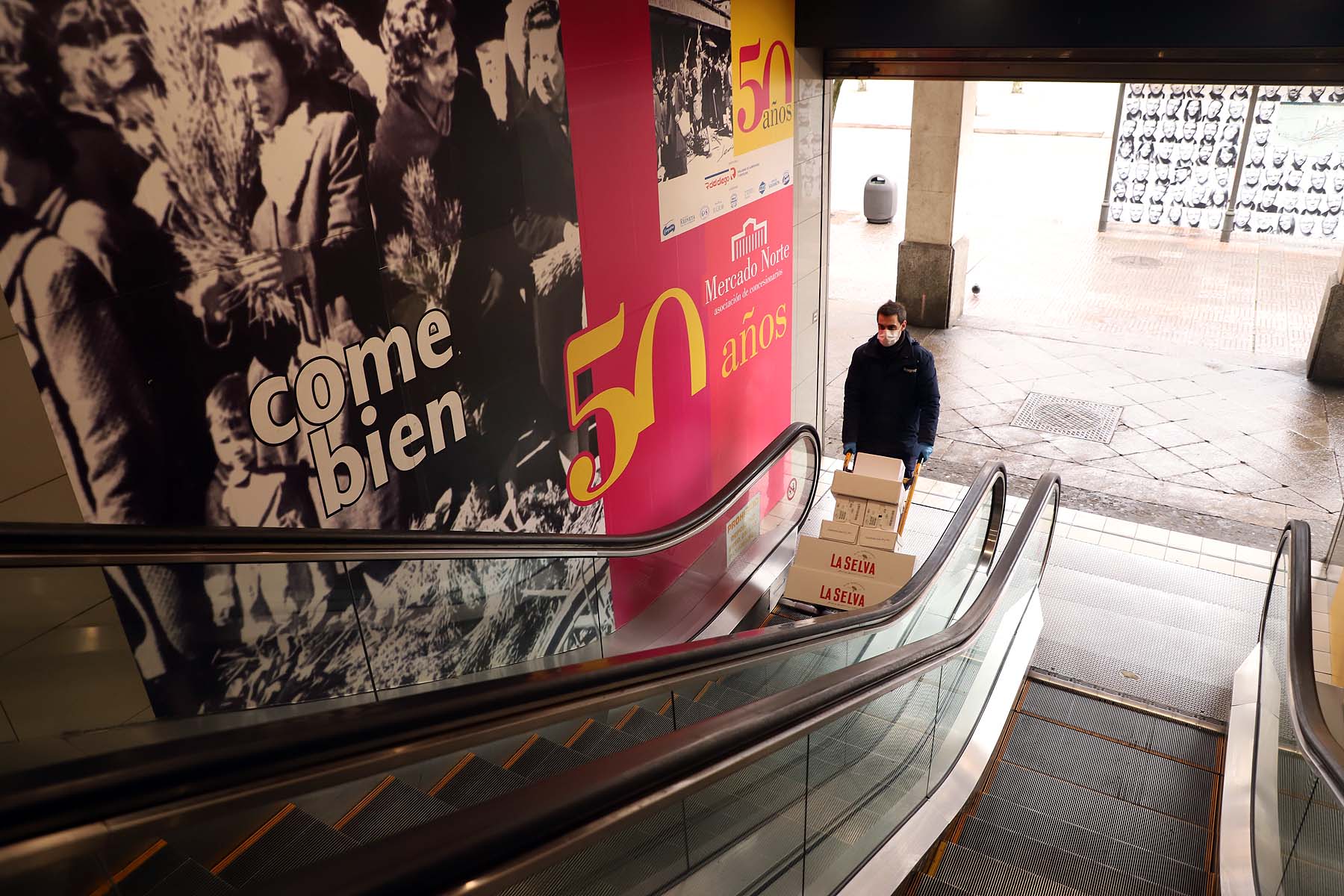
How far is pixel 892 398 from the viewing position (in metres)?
6.28

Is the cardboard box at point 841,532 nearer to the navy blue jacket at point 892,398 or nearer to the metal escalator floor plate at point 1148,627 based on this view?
the navy blue jacket at point 892,398

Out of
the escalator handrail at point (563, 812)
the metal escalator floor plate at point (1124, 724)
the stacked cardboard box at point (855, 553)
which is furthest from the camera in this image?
the stacked cardboard box at point (855, 553)

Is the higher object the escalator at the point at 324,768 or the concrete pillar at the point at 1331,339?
the escalator at the point at 324,768

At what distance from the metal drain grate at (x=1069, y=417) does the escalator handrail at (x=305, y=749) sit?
6.49m

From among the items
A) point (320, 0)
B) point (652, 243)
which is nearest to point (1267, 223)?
point (652, 243)

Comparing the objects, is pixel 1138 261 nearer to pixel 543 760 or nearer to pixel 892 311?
pixel 892 311

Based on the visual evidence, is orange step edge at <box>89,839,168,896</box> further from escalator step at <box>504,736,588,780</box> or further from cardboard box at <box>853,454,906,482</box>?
cardboard box at <box>853,454,906,482</box>

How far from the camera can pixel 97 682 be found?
2.56 meters

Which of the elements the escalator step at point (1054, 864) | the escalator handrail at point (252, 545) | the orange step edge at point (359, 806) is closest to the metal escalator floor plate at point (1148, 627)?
the escalator step at point (1054, 864)

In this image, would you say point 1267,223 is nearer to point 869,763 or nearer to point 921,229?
point 921,229

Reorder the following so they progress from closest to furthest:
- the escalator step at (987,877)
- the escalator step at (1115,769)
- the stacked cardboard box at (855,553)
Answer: the escalator step at (987,877) < the escalator step at (1115,769) < the stacked cardboard box at (855,553)

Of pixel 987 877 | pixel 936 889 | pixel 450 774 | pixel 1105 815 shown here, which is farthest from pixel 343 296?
pixel 1105 815

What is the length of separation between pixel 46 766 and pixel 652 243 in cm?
384

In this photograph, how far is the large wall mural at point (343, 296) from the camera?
8.50 ft
